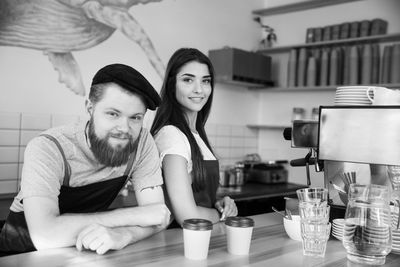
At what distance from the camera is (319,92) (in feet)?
13.0

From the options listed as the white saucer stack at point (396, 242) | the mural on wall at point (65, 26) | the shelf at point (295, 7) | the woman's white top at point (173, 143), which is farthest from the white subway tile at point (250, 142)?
the white saucer stack at point (396, 242)

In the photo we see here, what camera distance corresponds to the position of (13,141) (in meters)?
2.70

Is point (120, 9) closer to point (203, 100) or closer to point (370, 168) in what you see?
point (203, 100)

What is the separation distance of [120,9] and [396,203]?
2.42 m

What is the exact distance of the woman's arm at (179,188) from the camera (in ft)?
5.29

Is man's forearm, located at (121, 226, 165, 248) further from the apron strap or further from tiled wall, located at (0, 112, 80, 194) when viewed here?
tiled wall, located at (0, 112, 80, 194)

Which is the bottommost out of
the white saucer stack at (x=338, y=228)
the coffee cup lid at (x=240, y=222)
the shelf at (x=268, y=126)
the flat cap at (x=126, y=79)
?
the white saucer stack at (x=338, y=228)

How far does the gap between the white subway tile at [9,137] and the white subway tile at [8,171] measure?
0.44 ft

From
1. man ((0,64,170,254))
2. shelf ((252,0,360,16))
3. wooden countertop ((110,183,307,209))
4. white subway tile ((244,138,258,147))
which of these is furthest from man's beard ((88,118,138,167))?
shelf ((252,0,360,16))

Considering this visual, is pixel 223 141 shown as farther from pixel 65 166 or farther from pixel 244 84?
pixel 65 166

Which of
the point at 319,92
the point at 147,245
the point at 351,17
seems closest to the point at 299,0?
the point at 351,17

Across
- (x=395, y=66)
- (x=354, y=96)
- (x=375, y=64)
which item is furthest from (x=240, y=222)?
(x=375, y=64)

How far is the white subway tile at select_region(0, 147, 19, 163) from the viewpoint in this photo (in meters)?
2.66

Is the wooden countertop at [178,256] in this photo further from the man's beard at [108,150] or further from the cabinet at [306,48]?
the cabinet at [306,48]
